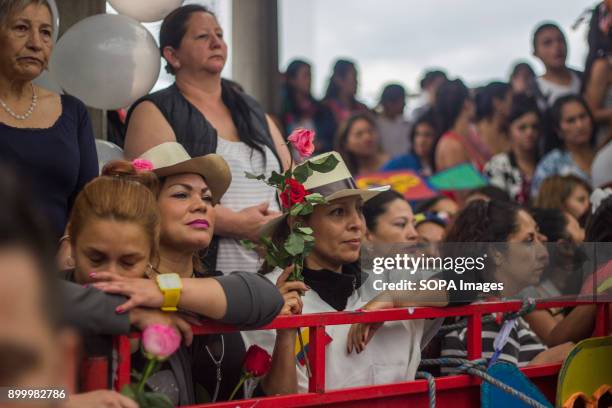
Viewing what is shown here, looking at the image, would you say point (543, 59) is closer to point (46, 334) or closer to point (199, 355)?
point (199, 355)

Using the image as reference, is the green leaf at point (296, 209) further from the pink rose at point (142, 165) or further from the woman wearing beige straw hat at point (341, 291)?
the pink rose at point (142, 165)

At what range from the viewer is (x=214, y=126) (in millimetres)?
3357

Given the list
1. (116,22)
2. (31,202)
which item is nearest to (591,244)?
(116,22)

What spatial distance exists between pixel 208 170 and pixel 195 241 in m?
0.26

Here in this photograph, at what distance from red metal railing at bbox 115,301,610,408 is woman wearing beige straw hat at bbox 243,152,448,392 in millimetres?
180

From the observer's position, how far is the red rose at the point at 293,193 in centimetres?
251

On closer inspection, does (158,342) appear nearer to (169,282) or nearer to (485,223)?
(169,282)

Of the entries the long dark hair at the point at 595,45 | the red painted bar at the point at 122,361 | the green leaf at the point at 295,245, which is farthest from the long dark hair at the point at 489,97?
the red painted bar at the point at 122,361

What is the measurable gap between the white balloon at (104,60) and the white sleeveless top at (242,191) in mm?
404

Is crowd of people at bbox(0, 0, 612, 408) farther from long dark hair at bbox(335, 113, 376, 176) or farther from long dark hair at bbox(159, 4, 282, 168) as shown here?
long dark hair at bbox(335, 113, 376, 176)

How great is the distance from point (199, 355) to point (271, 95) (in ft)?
17.2

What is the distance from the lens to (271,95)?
746 centimetres

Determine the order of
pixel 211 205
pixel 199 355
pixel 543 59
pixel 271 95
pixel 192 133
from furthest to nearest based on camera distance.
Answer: pixel 271 95 → pixel 543 59 → pixel 192 133 → pixel 211 205 → pixel 199 355

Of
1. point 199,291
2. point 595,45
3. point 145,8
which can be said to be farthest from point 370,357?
point 595,45
